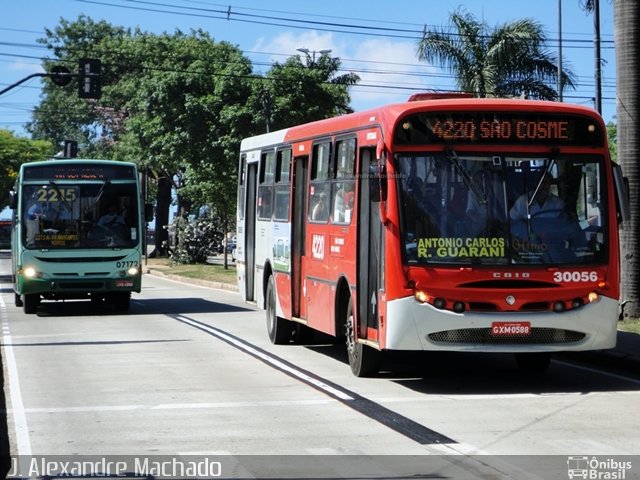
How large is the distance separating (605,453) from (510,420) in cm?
182

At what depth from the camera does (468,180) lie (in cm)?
1313

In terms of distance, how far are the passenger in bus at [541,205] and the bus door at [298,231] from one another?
453 cm

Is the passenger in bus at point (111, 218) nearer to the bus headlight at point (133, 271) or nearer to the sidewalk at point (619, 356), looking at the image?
the bus headlight at point (133, 271)

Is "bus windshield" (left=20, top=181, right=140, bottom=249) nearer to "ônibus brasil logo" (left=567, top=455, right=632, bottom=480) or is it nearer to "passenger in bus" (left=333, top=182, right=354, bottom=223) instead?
"passenger in bus" (left=333, top=182, right=354, bottom=223)

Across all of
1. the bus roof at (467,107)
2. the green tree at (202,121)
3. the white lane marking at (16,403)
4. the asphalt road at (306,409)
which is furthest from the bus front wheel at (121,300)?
the green tree at (202,121)

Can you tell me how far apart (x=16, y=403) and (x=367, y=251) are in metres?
4.12

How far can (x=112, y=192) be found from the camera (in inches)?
1020

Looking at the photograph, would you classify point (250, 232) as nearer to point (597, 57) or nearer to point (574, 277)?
point (574, 277)

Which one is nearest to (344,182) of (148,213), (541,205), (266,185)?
(541,205)

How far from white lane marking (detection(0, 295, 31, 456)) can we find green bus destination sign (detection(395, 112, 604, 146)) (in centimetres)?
475

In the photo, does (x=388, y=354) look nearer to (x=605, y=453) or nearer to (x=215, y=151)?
(x=605, y=453)

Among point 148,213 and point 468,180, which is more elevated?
point 468,180

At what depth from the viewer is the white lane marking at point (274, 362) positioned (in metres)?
13.1

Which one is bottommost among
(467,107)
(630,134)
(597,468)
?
(597,468)
